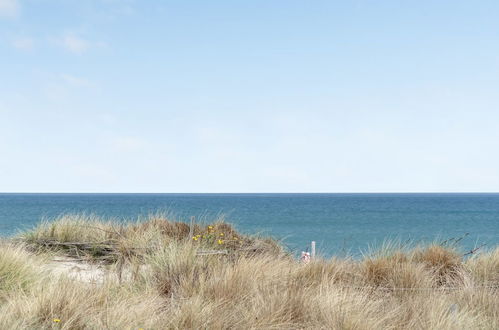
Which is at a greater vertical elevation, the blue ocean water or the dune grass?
the dune grass

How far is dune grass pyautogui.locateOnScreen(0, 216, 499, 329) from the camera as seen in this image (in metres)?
5.17

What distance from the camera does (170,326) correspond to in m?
5.05

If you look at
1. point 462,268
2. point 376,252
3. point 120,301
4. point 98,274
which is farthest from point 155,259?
point 462,268

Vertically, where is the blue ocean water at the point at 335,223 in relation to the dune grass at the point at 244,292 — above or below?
below

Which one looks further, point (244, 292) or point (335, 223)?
point (335, 223)

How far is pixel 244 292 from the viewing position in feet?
20.1

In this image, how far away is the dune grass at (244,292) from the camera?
17.0 feet

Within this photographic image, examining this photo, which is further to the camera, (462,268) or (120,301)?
(462,268)

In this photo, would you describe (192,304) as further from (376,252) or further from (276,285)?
(376,252)

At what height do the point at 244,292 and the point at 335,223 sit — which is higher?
the point at 244,292

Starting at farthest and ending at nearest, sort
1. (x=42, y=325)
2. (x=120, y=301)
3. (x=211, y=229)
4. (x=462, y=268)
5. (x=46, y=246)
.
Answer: (x=211, y=229) < (x=46, y=246) < (x=462, y=268) < (x=120, y=301) < (x=42, y=325)

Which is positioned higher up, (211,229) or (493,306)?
(211,229)

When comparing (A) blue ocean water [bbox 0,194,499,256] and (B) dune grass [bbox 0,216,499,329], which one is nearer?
(B) dune grass [bbox 0,216,499,329]

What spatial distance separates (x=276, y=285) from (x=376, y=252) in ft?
11.1
